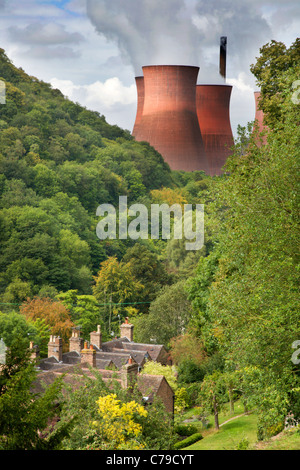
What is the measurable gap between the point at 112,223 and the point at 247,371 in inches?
1708

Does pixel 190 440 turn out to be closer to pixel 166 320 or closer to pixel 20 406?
pixel 20 406

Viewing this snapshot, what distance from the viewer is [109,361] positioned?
20.9 meters

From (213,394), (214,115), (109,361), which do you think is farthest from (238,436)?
(214,115)

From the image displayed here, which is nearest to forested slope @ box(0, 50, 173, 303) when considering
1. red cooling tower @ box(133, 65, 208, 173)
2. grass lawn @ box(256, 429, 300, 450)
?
red cooling tower @ box(133, 65, 208, 173)

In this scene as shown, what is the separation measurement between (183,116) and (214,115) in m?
5.90

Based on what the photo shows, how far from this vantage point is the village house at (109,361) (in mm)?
16288

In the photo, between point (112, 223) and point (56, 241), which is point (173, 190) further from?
point (56, 241)

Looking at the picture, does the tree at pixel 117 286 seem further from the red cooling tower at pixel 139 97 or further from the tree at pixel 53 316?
the red cooling tower at pixel 139 97

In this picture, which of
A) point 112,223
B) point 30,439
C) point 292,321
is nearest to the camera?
point 30,439

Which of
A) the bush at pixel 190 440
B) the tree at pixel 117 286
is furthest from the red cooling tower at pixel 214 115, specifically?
the bush at pixel 190 440

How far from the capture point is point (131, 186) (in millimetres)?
64000

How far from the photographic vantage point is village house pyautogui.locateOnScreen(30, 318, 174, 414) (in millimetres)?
16288

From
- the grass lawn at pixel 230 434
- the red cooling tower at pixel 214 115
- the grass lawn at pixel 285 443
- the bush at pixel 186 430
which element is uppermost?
the red cooling tower at pixel 214 115
